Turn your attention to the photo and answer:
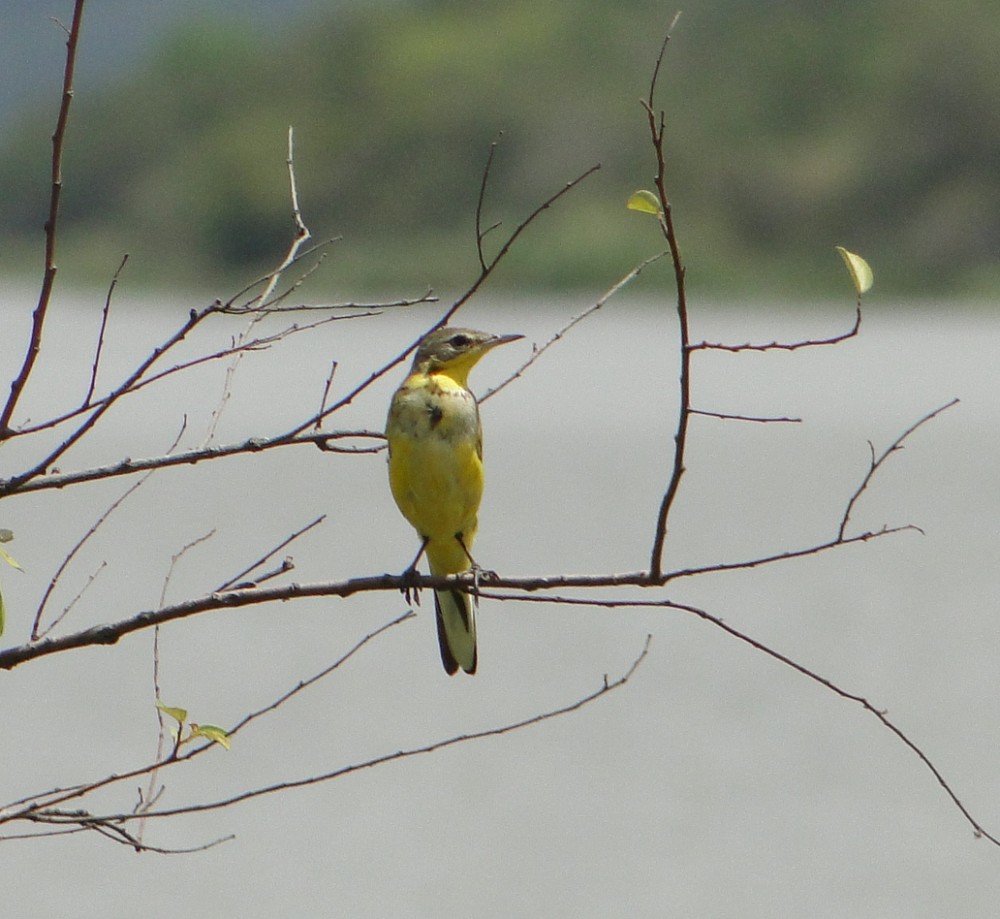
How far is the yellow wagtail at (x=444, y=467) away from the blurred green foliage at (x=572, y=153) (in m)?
34.0

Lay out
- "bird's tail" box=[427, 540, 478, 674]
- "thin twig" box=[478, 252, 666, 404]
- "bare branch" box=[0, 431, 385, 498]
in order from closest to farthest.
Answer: "bare branch" box=[0, 431, 385, 498], "thin twig" box=[478, 252, 666, 404], "bird's tail" box=[427, 540, 478, 674]

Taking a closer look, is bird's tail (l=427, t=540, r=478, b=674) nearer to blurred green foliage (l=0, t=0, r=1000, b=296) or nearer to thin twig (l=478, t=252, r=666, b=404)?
thin twig (l=478, t=252, r=666, b=404)

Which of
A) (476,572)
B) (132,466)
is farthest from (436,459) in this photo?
(132,466)

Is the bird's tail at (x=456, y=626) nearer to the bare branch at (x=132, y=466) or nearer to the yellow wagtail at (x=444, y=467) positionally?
the yellow wagtail at (x=444, y=467)

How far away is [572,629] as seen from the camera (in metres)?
18.2

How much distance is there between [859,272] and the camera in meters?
3.66

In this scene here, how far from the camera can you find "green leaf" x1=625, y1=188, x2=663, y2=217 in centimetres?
348

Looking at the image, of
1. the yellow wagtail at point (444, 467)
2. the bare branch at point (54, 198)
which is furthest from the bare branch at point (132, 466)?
the yellow wagtail at point (444, 467)

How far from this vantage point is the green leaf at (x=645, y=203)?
3483 millimetres

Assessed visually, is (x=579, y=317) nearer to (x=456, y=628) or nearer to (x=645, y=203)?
(x=645, y=203)

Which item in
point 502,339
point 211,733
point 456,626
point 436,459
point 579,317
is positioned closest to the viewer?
point 211,733

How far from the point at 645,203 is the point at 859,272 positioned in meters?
0.48

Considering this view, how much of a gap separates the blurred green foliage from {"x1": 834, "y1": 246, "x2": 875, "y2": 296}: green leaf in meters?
36.2

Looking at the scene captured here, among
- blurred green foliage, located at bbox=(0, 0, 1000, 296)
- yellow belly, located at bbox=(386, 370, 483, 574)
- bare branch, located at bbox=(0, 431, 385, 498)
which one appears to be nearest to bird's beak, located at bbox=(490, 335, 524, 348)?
yellow belly, located at bbox=(386, 370, 483, 574)
